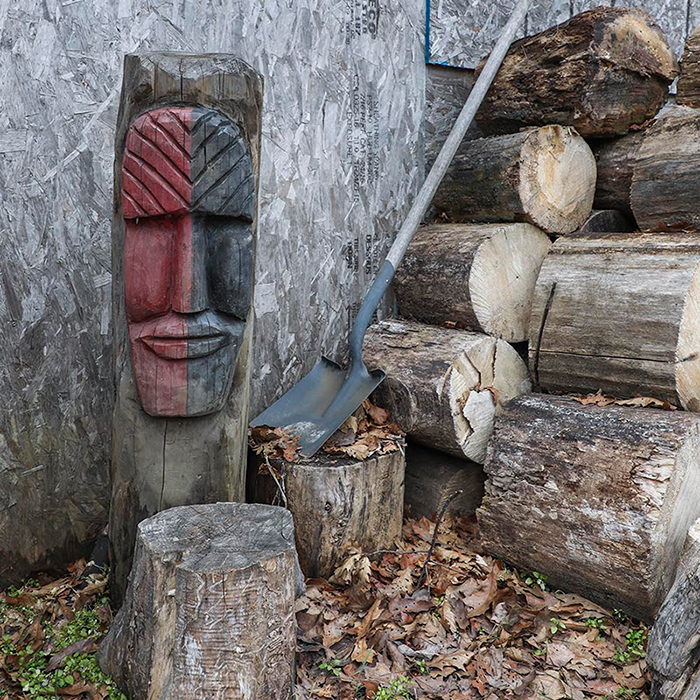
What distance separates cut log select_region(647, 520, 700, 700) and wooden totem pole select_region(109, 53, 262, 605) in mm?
1717

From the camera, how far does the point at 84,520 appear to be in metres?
3.63

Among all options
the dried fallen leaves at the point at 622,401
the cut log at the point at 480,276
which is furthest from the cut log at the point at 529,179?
the dried fallen leaves at the point at 622,401

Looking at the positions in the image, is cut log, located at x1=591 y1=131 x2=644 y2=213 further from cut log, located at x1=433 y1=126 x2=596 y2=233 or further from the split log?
the split log

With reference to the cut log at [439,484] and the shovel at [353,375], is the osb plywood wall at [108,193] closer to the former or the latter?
the shovel at [353,375]

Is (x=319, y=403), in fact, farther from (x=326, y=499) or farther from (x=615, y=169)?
(x=615, y=169)

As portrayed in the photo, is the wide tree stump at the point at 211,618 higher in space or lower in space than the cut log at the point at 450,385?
lower

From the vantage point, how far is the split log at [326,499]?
3.27 metres

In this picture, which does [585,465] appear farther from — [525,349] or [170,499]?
[170,499]

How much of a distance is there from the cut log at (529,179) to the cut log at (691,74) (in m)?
0.58

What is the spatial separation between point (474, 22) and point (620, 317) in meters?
2.15

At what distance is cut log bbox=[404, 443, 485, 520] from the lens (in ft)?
12.7

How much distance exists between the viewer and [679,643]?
2486 mm

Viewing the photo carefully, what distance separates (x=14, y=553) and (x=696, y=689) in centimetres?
284

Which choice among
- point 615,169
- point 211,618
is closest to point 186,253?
point 211,618
